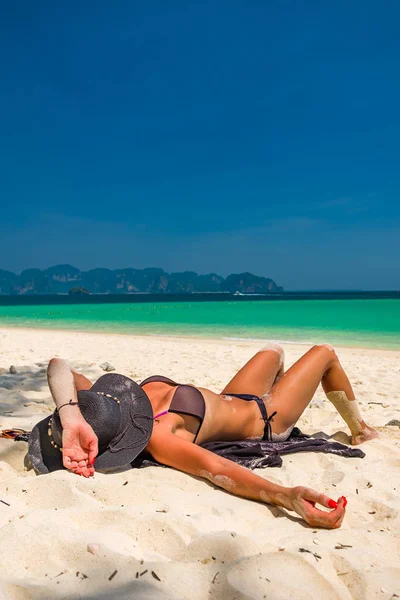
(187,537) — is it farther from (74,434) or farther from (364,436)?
(364,436)

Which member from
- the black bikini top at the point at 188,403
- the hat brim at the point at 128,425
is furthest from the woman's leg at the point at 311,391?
the hat brim at the point at 128,425

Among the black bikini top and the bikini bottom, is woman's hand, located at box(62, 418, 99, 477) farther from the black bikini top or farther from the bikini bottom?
the bikini bottom

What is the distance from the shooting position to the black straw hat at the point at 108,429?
2791mm

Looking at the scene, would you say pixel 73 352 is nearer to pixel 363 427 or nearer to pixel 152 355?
pixel 152 355

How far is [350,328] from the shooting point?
2150 cm

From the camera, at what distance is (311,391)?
3.80 meters

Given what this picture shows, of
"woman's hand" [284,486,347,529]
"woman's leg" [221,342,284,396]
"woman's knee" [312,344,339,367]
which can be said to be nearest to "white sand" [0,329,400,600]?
"woman's hand" [284,486,347,529]

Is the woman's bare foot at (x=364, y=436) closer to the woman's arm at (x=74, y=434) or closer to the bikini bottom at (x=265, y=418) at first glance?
the bikini bottom at (x=265, y=418)

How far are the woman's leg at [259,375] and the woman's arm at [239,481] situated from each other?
38.1 inches

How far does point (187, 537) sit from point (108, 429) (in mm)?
892

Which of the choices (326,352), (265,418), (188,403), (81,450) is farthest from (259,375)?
(81,450)

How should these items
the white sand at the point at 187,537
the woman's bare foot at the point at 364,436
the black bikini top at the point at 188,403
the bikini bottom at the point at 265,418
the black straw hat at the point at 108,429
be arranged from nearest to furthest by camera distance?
the white sand at the point at 187,537
the black straw hat at the point at 108,429
the black bikini top at the point at 188,403
the bikini bottom at the point at 265,418
the woman's bare foot at the point at 364,436

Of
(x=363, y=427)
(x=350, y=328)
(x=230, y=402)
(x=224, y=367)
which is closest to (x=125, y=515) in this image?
(x=230, y=402)

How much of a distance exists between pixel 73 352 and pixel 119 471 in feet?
26.9
